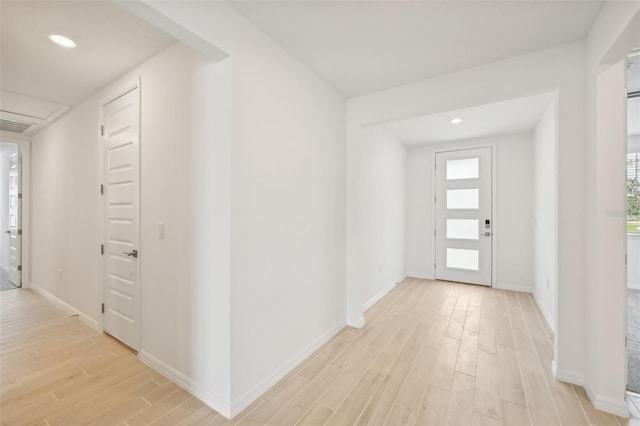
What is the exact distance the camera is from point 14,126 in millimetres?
3760

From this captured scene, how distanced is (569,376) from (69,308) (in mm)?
5396

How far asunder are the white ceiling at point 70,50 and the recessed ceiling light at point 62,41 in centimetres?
3

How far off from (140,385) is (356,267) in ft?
7.30

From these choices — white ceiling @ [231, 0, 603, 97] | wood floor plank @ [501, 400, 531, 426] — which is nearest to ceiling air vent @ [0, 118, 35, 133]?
white ceiling @ [231, 0, 603, 97]

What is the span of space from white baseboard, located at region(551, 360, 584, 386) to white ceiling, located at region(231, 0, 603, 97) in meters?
2.58

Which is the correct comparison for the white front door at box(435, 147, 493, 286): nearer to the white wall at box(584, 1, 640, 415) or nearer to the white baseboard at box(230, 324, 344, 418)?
the white wall at box(584, 1, 640, 415)

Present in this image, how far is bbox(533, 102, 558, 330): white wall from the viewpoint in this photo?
3041 millimetres

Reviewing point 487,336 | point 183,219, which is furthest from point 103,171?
point 487,336

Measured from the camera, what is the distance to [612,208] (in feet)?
5.73

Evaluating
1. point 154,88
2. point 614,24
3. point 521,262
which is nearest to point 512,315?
point 521,262

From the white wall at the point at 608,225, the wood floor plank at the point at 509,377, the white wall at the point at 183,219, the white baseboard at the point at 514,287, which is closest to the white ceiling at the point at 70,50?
the white wall at the point at 183,219

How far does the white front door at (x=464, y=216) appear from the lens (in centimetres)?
470

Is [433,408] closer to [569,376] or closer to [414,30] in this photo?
[569,376]

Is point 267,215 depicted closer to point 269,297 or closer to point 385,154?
point 269,297
